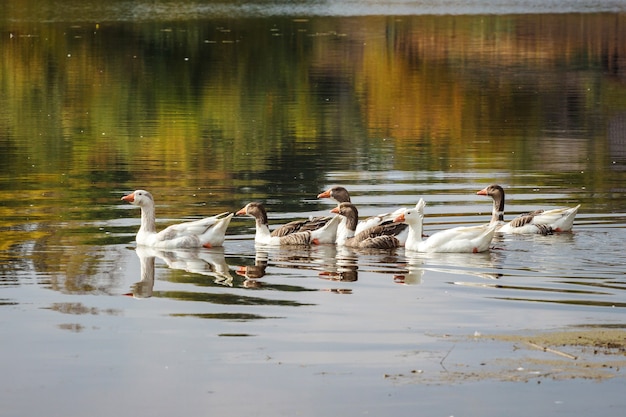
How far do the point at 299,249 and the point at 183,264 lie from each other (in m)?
1.98

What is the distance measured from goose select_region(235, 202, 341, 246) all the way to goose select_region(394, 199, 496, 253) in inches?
49.0

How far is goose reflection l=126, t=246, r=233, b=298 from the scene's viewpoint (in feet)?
55.9

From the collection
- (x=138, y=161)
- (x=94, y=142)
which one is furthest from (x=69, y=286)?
(x=94, y=142)

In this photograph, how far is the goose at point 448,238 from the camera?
1884cm

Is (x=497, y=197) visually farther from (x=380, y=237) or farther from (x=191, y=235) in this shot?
(x=191, y=235)

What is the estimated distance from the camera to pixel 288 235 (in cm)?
2020

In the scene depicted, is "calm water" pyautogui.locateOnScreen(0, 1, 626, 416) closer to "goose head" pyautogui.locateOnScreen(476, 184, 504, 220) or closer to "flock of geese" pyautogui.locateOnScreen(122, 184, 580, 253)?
"flock of geese" pyautogui.locateOnScreen(122, 184, 580, 253)

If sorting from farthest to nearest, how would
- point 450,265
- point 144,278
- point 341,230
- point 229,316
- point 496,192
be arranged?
point 496,192
point 341,230
point 450,265
point 144,278
point 229,316

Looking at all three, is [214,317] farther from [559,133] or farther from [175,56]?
[175,56]

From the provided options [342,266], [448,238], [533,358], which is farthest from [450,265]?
[533,358]

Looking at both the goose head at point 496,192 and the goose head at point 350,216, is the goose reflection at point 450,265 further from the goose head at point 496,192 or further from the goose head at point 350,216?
the goose head at point 496,192

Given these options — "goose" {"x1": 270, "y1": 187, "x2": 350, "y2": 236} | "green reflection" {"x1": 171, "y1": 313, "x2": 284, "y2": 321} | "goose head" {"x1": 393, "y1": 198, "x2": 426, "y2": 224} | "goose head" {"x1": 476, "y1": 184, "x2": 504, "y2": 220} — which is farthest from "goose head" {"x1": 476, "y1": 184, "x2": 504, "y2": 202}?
"green reflection" {"x1": 171, "y1": 313, "x2": 284, "y2": 321}

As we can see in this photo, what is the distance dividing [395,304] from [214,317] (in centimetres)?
200

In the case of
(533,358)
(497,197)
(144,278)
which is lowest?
(533,358)
